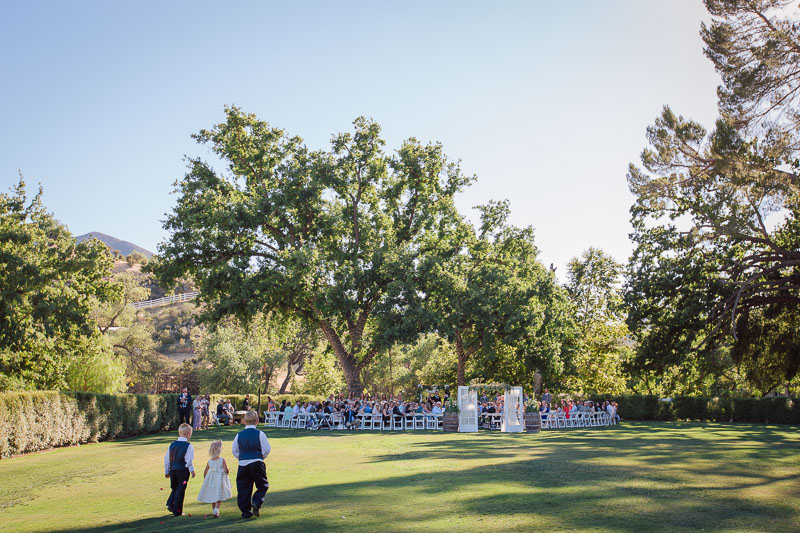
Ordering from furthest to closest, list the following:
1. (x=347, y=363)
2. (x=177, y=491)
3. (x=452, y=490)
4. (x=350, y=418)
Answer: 1. (x=347, y=363)
2. (x=350, y=418)
3. (x=452, y=490)
4. (x=177, y=491)

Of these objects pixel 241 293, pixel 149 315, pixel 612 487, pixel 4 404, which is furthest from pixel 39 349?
pixel 149 315

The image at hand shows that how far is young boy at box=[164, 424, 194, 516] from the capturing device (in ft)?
29.8

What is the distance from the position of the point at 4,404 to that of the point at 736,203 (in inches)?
1045

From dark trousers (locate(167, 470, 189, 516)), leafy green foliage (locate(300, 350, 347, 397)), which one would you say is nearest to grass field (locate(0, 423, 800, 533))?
dark trousers (locate(167, 470, 189, 516))

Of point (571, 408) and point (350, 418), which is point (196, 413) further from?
point (571, 408)

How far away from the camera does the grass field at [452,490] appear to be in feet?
26.3

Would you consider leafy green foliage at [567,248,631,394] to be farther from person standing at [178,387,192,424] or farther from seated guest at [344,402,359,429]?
person standing at [178,387,192,424]

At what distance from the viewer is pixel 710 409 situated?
41.1 meters

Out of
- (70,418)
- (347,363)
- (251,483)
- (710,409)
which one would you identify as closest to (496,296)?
(347,363)

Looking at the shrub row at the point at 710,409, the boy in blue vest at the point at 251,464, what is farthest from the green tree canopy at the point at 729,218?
the boy in blue vest at the point at 251,464

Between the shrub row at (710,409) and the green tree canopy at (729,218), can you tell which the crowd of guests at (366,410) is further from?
the shrub row at (710,409)

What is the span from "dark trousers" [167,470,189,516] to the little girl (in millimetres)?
294

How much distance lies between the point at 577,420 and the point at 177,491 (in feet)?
93.9

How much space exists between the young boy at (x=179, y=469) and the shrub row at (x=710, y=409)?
128 ft
